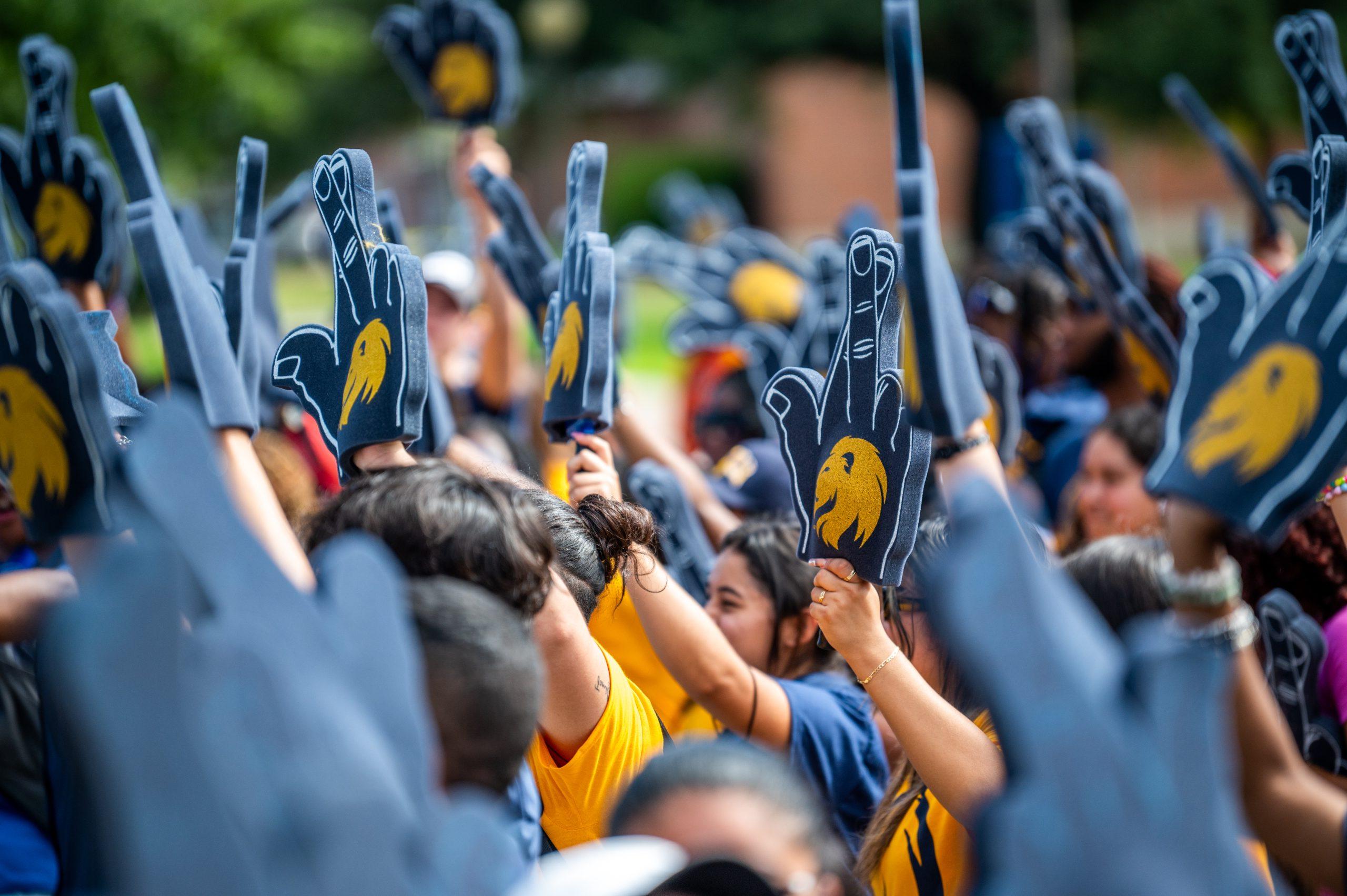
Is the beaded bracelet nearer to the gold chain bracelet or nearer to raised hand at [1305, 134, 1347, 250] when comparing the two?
raised hand at [1305, 134, 1347, 250]

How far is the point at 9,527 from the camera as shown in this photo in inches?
99.3

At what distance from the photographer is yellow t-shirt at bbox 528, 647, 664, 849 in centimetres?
186

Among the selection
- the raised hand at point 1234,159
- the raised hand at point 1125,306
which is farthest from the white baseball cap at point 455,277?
the raised hand at point 1234,159

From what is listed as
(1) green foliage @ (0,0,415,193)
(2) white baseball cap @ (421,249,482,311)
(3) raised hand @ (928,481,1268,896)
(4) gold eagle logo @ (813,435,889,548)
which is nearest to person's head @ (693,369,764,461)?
(2) white baseball cap @ (421,249,482,311)

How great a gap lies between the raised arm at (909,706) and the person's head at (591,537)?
39cm

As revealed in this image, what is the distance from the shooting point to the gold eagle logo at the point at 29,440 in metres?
1.43

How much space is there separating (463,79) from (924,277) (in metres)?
2.54

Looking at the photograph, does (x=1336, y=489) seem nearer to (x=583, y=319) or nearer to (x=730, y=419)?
(x=583, y=319)

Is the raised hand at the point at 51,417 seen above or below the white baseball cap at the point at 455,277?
above

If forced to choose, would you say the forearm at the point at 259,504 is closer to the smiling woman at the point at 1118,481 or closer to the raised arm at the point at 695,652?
the raised arm at the point at 695,652

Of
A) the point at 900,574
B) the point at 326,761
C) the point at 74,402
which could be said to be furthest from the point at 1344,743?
the point at 74,402

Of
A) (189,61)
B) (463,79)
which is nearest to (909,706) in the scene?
(463,79)

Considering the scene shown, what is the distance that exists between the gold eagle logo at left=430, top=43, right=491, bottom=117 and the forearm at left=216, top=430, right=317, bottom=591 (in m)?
2.45

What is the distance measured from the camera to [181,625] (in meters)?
1.06
